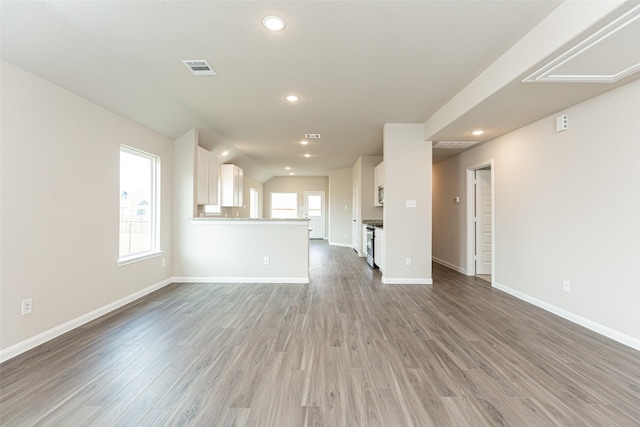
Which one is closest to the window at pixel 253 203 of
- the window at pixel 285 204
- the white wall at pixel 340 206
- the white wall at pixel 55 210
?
the window at pixel 285 204

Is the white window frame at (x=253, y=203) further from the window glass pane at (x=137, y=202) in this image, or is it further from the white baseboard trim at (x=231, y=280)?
the window glass pane at (x=137, y=202)

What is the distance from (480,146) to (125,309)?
5.93 meters

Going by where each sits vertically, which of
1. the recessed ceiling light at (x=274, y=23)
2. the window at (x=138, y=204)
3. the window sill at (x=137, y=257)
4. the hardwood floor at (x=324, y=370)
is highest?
the recessed ceiling light at (x=274, y=23)

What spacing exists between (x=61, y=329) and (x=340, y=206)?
775cm

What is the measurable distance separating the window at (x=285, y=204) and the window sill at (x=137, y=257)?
23.7 ft

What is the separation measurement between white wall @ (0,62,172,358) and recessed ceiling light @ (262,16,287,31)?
208cm

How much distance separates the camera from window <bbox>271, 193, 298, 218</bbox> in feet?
37.2

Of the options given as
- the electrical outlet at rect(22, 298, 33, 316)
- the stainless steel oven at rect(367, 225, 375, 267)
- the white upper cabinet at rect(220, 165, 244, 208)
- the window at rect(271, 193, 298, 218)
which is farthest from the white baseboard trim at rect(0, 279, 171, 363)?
the window at rect(271, 193, 298, 218)

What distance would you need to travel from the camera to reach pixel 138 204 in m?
3.90

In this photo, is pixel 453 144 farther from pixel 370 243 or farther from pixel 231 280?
pixel 231 280

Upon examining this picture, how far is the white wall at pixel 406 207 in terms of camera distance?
453cm

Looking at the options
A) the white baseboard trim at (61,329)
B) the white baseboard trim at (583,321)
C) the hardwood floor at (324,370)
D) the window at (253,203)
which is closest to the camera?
the hardwood floor at (324,370)

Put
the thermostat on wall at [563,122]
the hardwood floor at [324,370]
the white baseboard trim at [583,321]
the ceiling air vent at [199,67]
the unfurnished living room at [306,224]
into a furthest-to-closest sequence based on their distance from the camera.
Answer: the thermostat on wall at [563,122] → the ceiling air vent at [199,67] → the white baseboard trim at [583,321] → the unfurnished living room at [306,224] → the hardwood floor at [324,370]

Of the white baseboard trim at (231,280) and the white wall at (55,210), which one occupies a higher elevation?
the white wall at (55,210)
